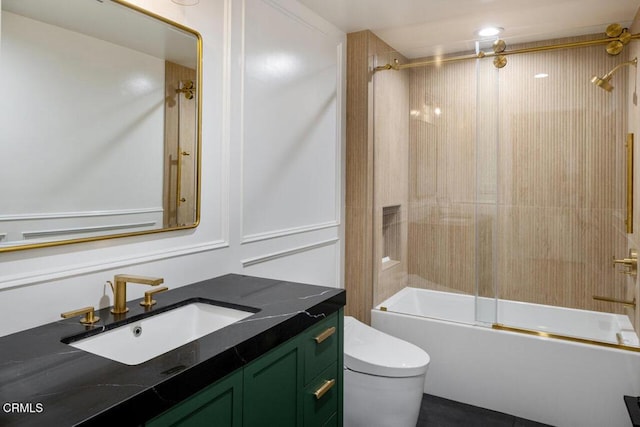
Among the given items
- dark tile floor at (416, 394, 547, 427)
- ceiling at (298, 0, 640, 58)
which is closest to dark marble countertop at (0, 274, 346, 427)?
dark tile floor at (416, 394, 547, 427)

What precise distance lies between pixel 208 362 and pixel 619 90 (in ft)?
8.42

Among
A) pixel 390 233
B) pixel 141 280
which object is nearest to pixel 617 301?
pixel 390 233

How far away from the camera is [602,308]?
8.45 ft

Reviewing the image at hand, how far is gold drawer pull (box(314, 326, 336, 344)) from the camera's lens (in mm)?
1484

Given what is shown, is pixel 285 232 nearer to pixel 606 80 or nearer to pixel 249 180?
pixel 249 180

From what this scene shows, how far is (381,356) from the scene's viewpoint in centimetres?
218

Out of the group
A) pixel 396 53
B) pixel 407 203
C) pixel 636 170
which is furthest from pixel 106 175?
pixel 636 170

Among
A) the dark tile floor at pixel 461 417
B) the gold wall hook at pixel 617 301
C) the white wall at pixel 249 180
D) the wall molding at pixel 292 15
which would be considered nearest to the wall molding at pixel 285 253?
the white wall at pixel 249 180

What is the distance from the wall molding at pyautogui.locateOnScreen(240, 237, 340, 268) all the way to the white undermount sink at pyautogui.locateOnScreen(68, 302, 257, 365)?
55 cm

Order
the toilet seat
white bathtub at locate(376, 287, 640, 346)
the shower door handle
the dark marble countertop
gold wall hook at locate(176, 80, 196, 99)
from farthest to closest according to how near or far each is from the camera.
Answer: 1. white bathtub at locate(376, 287, 640, 346)
2. the shower door handle
3. the toilet seat
4. gold wall hook at locate(176, 80, 196, 99)
5. the dark marble countertop

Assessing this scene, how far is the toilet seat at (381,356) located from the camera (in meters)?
2.07

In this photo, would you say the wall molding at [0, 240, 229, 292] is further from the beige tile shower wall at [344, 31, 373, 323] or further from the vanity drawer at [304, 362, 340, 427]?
the beige tile shower wall at [344, 31, 373, 323]

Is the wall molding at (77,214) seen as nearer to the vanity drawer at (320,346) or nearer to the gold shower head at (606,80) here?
the vanity drawer at (320,346)

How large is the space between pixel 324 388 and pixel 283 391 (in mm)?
260
